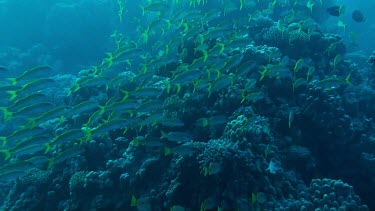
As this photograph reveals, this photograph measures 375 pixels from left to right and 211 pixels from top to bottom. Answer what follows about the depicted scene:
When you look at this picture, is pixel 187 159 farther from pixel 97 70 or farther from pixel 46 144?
pixel 97 70

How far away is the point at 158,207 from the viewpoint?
5.62 metres

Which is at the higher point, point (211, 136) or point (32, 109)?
point (32, 109)

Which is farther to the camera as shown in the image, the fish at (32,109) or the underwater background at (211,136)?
the fish at (32,109)

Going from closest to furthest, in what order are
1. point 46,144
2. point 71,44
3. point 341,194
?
1. point 341,194
2. point 46,144
3. point 71,44

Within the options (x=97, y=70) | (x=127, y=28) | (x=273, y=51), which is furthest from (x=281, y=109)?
(x=127, y=28)

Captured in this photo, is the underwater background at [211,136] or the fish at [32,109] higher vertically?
the fish at [32,109]

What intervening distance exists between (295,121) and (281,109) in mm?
420

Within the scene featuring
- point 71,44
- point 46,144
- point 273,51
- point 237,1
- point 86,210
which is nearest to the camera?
point 86,210

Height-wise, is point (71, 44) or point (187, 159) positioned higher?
point (71, 44)

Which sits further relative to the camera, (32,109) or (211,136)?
(32,109)

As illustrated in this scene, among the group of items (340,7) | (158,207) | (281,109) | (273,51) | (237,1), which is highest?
(237,1)

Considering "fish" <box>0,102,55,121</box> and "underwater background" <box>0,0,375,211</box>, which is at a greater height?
"fish" <box>0,102,55,121</box>

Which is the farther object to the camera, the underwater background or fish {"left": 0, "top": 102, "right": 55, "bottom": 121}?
fish {"left": 0, "top": 102, "right": 55, "bottom": 121}

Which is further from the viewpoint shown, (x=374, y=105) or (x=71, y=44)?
(x=71, y=44)
